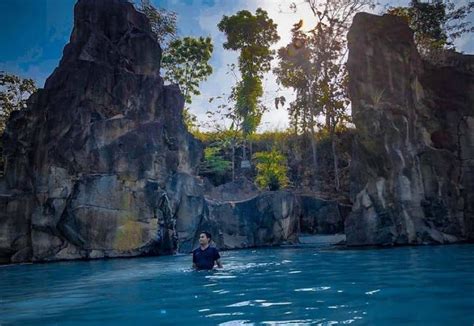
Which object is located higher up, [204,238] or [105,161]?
[105,161]

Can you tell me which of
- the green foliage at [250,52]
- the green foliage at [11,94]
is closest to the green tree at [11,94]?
the green foliage at [11,94]

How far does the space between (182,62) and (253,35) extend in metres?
6.42

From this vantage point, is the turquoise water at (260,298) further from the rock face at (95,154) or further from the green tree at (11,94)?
the green tree at (11,94)

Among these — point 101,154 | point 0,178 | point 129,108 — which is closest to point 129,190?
point 101,154

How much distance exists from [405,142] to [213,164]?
18.7 meters

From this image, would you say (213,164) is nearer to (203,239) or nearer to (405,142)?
(405,142)

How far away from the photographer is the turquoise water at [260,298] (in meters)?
5.10

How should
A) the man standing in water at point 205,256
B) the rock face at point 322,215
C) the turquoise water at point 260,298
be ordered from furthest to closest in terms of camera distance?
1. the rock face at point 322,215
2. the man standing in water at point 205,256
3. the turquoise water at point 260,298

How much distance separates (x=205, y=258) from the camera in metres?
10.8

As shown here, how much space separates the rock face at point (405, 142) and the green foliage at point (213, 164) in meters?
15.8

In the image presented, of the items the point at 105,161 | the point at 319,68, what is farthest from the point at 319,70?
the point at 105,161

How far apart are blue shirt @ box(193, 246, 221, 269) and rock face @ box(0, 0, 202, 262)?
28.8 ft

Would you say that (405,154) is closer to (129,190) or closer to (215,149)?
(129,190)

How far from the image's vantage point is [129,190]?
1956 centimetres
